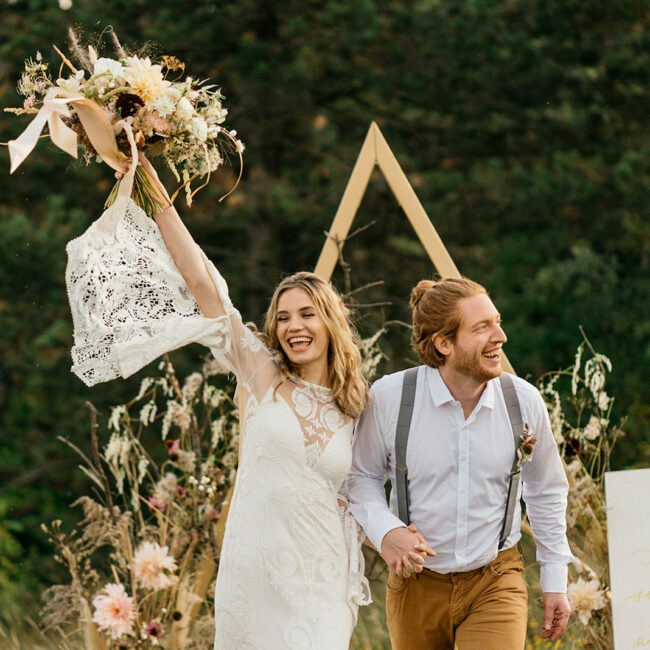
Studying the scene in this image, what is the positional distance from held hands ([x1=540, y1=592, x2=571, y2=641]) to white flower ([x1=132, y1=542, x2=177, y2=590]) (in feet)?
6.30

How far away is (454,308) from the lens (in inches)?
134

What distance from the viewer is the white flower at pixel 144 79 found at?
327 cm

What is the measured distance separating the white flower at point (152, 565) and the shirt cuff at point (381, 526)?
170 cm

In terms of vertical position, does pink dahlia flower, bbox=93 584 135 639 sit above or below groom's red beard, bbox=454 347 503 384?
below

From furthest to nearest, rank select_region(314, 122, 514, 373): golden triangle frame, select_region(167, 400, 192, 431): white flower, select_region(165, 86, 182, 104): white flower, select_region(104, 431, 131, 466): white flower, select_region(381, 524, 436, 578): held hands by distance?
select_region(167, 400, 192, 431): white flower, select_region(104, 431, 131, 466): white flower, select_region(314, 122, 514, 373): golden triangle frame, select_region(165, 86, 182, 104): white flower, select_region(381, 524, 436, 578): held hands

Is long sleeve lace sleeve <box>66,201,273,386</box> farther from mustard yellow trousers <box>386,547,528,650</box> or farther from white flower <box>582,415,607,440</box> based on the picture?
white flower <box>582,415,607,440</box>

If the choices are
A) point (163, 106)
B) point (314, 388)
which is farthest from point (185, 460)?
point (163, 106)

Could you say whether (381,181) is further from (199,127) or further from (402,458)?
(402,458)

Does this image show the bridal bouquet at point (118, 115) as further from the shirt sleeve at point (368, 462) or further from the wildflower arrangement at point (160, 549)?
the wildflower arrangement at point (160, 549)

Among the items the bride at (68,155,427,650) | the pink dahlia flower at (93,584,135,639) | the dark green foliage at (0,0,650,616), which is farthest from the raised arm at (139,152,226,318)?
the dark green foliage at (0,0,650,616)

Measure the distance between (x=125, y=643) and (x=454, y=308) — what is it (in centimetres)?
248

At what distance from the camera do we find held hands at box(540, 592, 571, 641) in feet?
11.3

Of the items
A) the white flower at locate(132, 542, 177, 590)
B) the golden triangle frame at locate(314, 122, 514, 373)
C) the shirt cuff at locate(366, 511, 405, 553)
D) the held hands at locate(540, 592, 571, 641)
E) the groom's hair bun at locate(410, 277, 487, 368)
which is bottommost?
the held hands at locate(540, 592, 571, 641)

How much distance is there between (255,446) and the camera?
330cm
